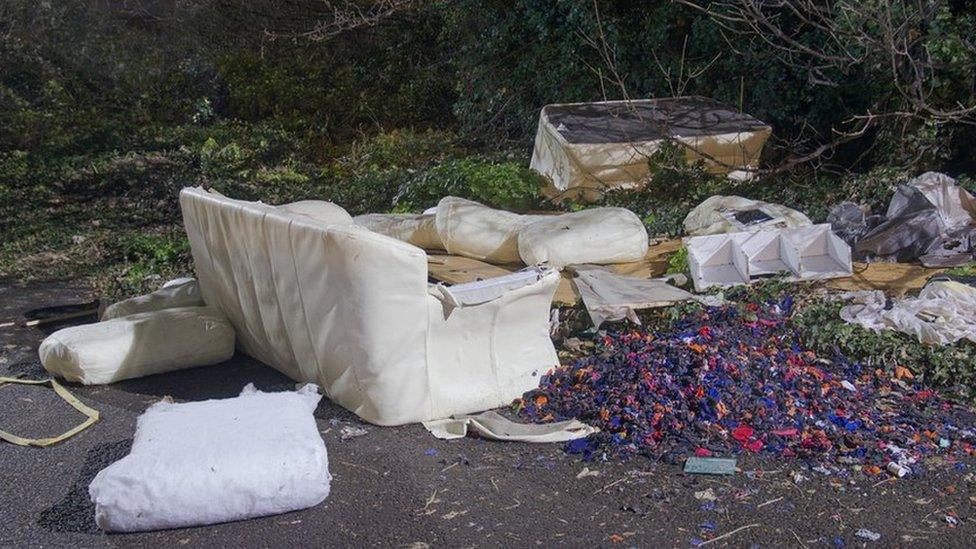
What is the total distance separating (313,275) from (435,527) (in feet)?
4.70

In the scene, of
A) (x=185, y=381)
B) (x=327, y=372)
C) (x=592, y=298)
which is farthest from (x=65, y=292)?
(x=592, y=298)

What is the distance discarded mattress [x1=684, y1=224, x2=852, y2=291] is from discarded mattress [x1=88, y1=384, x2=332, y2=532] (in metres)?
3.22

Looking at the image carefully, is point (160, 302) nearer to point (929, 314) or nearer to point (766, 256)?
point (766, 256)

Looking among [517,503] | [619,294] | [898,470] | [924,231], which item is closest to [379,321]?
[517,503]

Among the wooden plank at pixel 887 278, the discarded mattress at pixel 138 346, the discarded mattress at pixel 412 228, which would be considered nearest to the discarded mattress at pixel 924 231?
the wooden plank at pixel 887 278

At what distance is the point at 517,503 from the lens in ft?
13.4

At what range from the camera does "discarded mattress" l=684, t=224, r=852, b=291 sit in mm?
6465

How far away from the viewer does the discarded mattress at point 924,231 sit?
7.00 meters

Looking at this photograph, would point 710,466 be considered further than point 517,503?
Yes

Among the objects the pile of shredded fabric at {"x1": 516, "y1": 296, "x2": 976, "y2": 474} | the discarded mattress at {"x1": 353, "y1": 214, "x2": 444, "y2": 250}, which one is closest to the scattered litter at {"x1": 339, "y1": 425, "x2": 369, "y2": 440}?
the pile of shredded fabric at {"x1": 516, "y1": 296, "x2": 976, "y2": 474}

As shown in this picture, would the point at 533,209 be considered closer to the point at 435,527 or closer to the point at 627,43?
the point at 627,43

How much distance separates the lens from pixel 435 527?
3.91 m

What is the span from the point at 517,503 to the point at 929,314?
2836 mm

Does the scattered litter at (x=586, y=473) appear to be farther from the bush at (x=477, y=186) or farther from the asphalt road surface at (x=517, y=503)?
the bush at (x=477, y=186)
